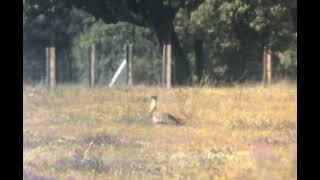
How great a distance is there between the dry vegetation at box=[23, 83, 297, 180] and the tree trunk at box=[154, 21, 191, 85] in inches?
3.4

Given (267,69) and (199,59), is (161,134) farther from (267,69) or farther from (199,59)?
(267,69)

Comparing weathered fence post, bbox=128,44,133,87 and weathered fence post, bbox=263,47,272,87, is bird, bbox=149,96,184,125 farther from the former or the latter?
weathered fence post, bbox=263,47,272,87

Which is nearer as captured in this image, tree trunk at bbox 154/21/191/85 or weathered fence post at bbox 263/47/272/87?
weathered fence post at bbox 263/47/272/87

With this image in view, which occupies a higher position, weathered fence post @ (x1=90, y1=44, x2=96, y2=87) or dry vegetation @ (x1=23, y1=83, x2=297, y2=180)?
weathered fence post @ (x1=90, y1=44, x2=96, y2=87)

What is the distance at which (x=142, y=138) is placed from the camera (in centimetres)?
587

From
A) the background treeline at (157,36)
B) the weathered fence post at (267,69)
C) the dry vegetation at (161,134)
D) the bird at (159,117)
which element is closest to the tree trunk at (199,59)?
the background treeline at (157,36)

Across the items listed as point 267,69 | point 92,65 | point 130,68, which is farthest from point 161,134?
point 267,69

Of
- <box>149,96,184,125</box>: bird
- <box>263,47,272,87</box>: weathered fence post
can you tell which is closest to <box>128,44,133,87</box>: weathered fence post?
<box>149,96,184,125</box>: bird

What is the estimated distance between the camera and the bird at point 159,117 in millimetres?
5879

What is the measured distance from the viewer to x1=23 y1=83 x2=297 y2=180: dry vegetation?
5766 mm
